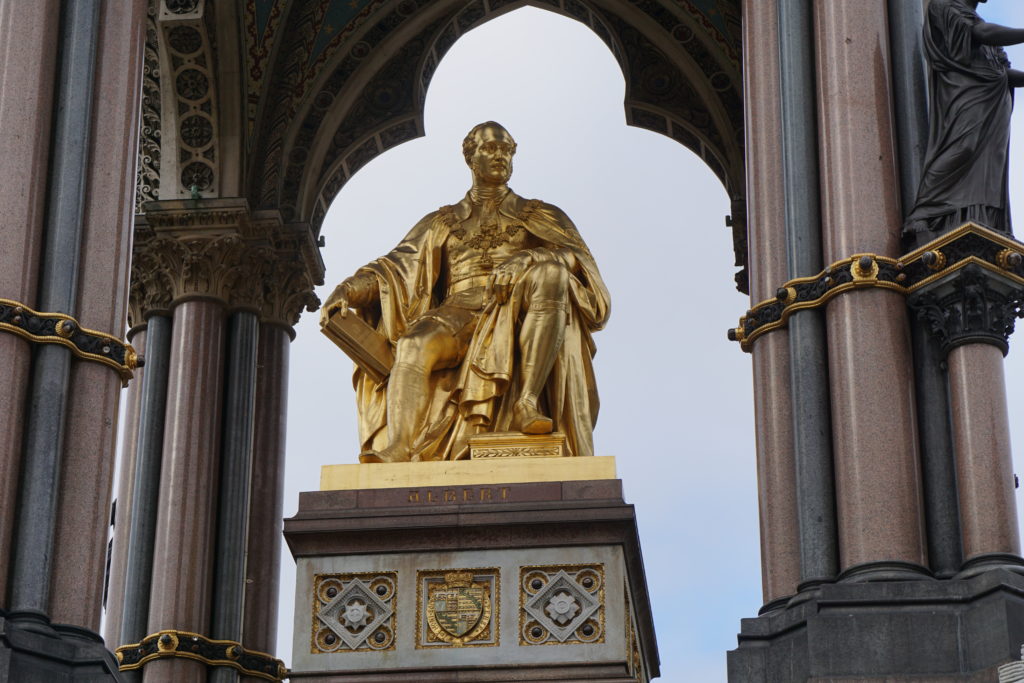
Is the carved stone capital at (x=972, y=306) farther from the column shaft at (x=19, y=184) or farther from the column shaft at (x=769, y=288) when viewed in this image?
the column shaft at (x=19, y=184)

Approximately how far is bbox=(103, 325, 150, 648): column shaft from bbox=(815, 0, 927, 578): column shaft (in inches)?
286

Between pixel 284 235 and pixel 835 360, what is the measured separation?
7.67 m

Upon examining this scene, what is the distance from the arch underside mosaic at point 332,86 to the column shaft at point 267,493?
1.27 metres

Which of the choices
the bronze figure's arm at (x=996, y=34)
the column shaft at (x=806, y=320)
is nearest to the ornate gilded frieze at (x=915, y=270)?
the column shaft at (x=806, y=320)

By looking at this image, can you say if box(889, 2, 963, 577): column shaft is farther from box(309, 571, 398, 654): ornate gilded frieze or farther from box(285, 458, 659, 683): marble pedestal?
box(309, 571, 398, 654): ornate gilded frieze

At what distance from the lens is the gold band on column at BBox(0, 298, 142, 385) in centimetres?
1438

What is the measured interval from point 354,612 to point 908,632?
165 inches

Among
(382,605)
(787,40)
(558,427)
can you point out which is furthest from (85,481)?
(787,40)

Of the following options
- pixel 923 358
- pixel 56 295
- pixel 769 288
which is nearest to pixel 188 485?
pixel 56 295

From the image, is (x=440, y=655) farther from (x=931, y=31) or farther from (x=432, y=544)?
(x=931, y=31)

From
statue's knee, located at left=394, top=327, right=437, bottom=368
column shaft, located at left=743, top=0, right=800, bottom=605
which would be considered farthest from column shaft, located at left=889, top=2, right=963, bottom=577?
statue's knee, located at left=394, top=327, right=437, bottom=368

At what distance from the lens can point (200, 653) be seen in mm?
18594

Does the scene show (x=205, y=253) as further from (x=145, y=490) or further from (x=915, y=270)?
(x=915, y=270)

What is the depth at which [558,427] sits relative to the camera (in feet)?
56.0
